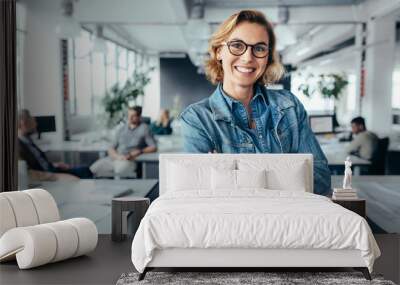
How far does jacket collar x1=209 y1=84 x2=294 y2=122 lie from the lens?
7.16m

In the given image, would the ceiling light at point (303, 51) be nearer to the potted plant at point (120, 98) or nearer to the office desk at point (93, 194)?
the potted plant at point (120, 98)

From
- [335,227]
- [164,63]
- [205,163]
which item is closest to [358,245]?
[335,227]

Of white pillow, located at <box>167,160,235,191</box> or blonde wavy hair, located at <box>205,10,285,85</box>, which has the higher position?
blonde wavy hair, located at <box>205,10,285,85</box>

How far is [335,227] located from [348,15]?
3.09 meters

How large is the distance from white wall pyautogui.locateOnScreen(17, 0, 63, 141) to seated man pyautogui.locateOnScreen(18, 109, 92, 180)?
14 cm

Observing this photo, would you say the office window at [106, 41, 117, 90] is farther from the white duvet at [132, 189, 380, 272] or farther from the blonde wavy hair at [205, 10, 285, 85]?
the white duvet at [132, 189, 380, 272]

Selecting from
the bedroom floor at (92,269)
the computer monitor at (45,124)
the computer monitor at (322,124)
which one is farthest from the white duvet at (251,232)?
the computer monitor at (45,124)

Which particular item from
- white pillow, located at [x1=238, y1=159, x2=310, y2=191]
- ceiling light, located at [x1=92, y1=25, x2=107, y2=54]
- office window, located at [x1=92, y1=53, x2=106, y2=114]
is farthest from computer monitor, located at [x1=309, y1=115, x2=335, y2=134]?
ceiling light, located at [x1=92, y1=25, x2=107, y2=54]

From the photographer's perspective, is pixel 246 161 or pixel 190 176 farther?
pixel 246 161

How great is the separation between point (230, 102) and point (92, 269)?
252cm

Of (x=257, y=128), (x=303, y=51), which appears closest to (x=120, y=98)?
(x=257, y=128)

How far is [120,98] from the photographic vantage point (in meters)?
7.43

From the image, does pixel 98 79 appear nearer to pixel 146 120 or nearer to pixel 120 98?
pixel 120 98

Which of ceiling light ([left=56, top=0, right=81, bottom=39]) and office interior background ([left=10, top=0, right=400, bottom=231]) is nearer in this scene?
office interior background ([left=10, top=0, right=400, bottom=231])
